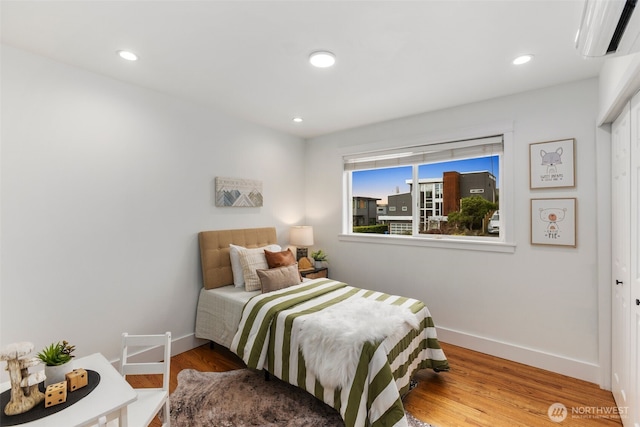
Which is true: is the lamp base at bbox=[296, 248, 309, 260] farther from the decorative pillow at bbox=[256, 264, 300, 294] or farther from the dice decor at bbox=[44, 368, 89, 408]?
the dice decor at bbox=[44, 368, 89, 408]

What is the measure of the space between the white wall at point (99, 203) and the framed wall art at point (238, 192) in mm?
97

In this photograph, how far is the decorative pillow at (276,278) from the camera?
2795mm

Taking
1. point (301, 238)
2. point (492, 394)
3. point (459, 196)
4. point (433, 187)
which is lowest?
point (492, 394)

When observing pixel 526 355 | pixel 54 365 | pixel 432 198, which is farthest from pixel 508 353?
pixel 54 365

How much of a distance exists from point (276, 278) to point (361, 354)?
125cm

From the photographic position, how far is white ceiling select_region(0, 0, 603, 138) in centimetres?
161

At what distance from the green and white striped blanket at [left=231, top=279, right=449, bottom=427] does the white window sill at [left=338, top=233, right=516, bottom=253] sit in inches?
35.6

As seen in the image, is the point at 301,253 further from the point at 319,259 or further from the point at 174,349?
the point at 174,349

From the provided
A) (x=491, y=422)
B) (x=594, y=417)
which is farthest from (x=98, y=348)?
(x=594, y=417)

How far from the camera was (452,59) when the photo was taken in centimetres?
212

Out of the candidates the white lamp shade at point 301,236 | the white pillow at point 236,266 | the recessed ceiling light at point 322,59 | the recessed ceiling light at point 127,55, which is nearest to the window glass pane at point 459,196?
the white lamp shade at point 301,236

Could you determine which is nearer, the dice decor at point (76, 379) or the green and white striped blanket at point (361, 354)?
the dice decor at point (76, 379)

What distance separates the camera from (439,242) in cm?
316

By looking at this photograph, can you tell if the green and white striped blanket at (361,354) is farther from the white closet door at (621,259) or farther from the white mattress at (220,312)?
the white closet door at (621,259)
